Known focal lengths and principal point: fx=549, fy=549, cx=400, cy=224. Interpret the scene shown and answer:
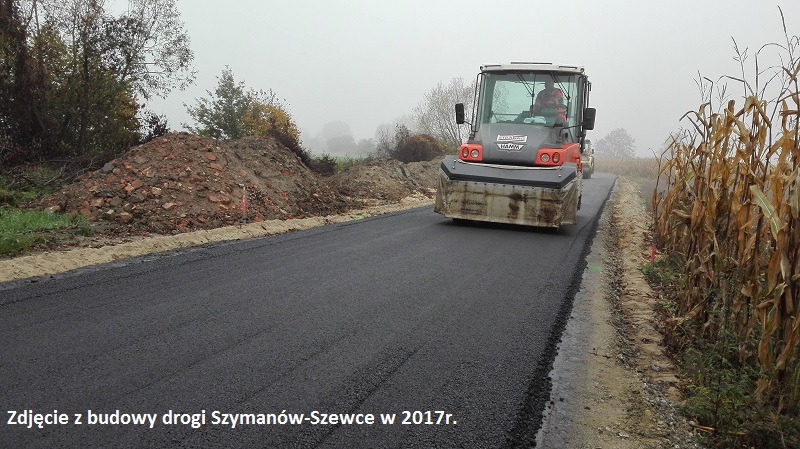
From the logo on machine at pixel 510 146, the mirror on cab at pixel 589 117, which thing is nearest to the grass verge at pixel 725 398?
the logo on machine at pixel 510 146

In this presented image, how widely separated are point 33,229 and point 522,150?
7.56 meters

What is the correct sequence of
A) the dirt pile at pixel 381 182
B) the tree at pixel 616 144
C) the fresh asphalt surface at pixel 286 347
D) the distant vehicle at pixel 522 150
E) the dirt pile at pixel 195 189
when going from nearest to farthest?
the fresh asphalt surface at pixel 286 347 → the dirt pile at pixel 195 189 → the distant vehicle at pixel 522 150 → the dirt pile at pixel 381 182 → the tree at pixel 616 144

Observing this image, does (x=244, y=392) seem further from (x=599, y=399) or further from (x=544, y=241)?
(x=544, y=241)

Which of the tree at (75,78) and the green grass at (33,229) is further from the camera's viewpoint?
the tree at (75,78)

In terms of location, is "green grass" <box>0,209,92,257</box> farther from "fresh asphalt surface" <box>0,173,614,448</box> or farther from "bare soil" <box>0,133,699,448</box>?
"fresh asphalt surface" <box>0,173,614,448</box>

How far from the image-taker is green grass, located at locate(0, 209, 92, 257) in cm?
638

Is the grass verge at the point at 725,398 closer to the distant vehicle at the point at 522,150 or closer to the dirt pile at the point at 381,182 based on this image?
the distant vehicle at the point at 522,150

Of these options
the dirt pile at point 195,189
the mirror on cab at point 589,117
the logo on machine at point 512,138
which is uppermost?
the mirror on cab at point 589,117

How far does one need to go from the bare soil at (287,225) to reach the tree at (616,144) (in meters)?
155

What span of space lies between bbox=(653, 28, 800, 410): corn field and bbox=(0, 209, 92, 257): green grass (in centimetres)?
696

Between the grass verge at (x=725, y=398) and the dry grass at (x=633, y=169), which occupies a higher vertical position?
the dry grass at (x=633, y=169)

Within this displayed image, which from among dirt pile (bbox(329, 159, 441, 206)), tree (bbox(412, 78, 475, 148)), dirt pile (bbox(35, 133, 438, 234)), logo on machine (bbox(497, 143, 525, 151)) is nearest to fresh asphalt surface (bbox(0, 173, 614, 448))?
dirt pile (bbox(35, 133, 438, 234))

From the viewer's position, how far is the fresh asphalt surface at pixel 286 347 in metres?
2.66

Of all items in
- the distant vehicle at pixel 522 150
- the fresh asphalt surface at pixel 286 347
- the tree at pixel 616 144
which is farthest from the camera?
the tree at pixel 616 144
